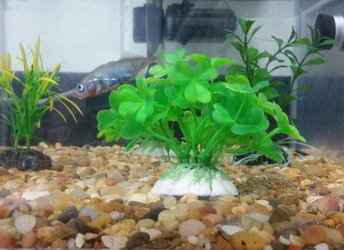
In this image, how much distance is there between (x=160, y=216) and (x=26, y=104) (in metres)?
1.63

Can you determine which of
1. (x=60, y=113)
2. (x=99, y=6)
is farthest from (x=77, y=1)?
(x=60, y=113)

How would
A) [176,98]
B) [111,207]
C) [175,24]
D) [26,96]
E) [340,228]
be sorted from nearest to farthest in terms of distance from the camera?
[340,228], [111,207], [176,98], [175,24], [26,96]

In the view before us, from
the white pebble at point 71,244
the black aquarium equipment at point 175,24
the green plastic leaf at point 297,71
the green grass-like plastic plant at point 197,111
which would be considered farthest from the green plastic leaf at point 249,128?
the green plastic leaf at point 297,71

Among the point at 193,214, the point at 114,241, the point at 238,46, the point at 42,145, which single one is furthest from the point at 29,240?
the point at 238,46

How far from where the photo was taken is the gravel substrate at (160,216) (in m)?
1.35

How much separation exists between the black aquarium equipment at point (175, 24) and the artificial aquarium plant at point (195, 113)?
0.65 meters

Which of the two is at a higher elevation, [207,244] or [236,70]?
[236,70]

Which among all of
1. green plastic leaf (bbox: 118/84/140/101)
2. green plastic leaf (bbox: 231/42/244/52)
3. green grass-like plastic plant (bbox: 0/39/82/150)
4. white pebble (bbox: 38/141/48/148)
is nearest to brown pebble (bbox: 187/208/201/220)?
green plastic leaf (bbox: 118/84/140/101)

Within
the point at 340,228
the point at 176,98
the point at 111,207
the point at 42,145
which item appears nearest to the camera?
the point at 340,228

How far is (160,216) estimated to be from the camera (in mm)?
1496

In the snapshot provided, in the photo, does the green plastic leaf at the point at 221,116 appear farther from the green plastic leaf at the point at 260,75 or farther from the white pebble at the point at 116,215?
the green plastic leaf at the point at 260,75

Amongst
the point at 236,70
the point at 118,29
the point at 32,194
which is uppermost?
the point at 118,29

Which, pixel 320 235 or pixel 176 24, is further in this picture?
pixel 176 24

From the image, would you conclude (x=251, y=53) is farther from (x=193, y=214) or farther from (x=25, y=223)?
(x=25, y=223)
